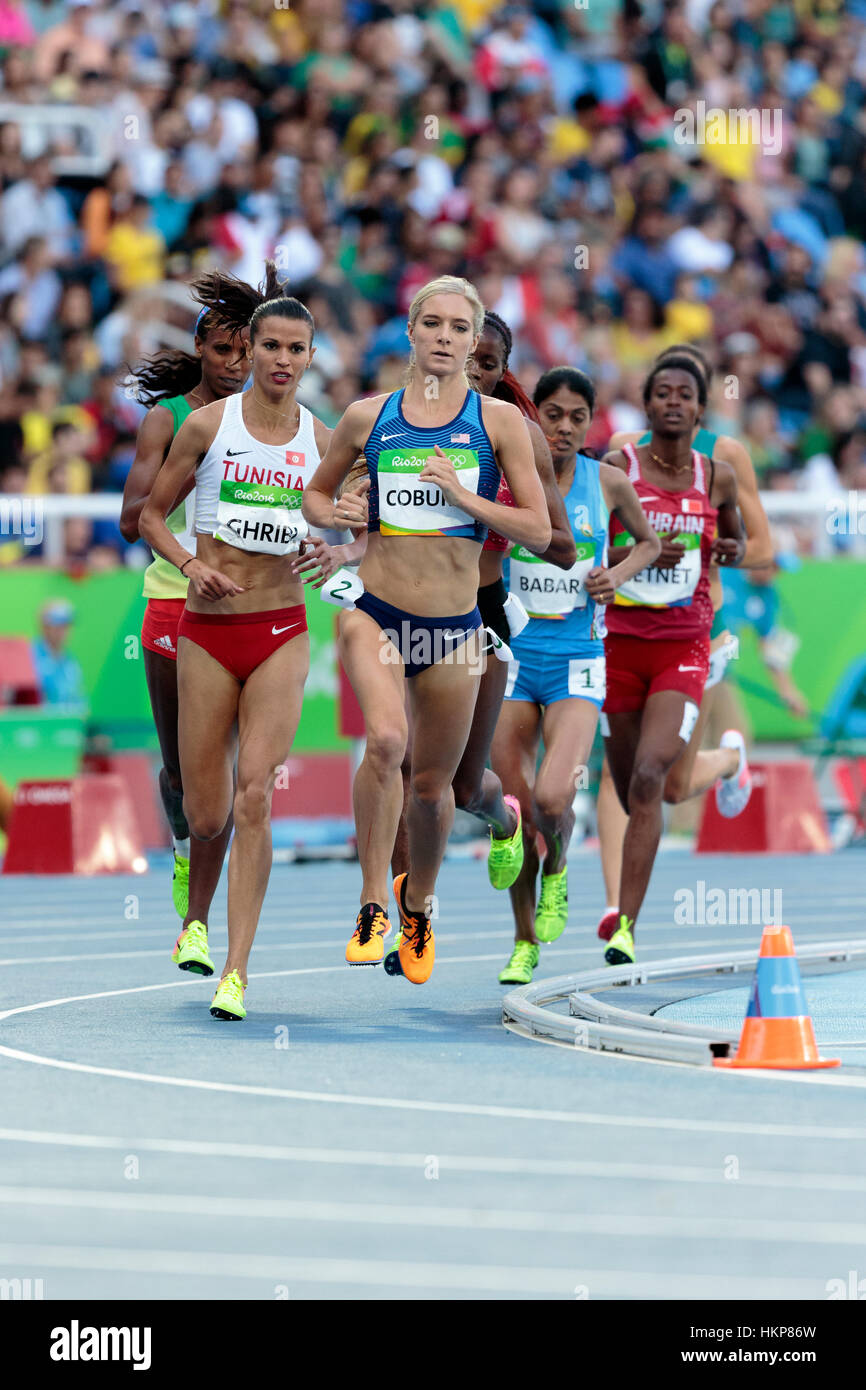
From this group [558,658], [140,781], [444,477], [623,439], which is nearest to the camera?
[444,477]

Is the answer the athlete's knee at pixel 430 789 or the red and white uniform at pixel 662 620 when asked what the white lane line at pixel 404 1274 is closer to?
the athlete's knee at pixel 430 789

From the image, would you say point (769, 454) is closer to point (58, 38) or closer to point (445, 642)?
point (58, 38)

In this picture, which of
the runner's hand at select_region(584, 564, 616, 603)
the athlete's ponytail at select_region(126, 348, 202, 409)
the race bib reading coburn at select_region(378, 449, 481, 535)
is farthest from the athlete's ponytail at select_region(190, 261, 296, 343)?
the runner's hand at select_region(584, 564, 616, 603)

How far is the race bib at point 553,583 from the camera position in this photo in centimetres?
1121

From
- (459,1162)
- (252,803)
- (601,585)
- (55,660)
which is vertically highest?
(55,660)

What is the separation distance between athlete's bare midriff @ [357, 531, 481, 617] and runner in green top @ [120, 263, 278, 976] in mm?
980

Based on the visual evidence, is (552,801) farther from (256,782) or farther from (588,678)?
(256,782)

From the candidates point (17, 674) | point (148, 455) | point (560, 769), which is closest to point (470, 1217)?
point (148, 455)

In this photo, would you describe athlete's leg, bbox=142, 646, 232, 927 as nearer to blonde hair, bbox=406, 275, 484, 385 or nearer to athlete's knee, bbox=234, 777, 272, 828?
athlete's knee, bbox=234, 777, 272, 828

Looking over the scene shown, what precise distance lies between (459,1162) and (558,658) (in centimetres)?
505

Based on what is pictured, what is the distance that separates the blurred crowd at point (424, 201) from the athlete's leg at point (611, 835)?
25.9ft

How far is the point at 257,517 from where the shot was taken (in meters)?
9.55

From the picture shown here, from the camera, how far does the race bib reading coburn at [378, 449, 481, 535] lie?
9211mm

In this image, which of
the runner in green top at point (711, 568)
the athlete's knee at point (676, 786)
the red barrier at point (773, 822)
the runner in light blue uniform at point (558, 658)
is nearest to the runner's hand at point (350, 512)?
the runner in light blue uniform at point (558, 658)
